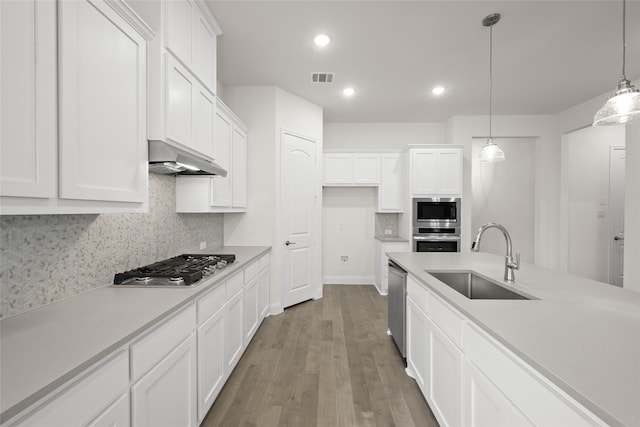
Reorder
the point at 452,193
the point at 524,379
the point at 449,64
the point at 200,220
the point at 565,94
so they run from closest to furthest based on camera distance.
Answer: the point at 524,379
the point at 200,220
the point at 449,64
the point at 565,94
the point at 452,193

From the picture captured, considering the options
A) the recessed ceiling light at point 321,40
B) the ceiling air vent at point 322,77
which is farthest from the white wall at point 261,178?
the recessed ceiling light at point 321,40

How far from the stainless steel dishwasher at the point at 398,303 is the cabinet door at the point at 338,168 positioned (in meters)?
2.41

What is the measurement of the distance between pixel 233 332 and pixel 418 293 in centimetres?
148

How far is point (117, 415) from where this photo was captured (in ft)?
3.29

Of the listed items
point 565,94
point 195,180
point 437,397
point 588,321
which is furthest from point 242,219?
point 565,94

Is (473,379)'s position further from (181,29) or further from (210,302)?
(181,29)

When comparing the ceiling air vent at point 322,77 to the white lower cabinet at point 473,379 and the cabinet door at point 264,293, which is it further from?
the white lower cabinet at point 473,379

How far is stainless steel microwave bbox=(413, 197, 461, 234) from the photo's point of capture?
4609 millimetres

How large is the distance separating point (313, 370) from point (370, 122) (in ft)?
14.4

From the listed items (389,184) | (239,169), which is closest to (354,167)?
(389,184)

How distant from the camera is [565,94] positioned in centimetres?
415

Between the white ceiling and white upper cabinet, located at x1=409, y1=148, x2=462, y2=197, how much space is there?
80cm

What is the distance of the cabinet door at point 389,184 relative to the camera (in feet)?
16.5

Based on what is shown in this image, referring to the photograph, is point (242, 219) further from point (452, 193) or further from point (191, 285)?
point (452, 193)
